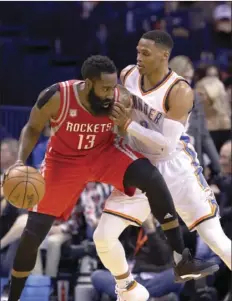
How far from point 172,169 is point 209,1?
5.99 m

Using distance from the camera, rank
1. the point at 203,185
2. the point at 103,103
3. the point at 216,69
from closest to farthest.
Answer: the point at 103,103 → the point at 203,185 → the point at 216,69

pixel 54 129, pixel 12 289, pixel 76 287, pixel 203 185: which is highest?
pixel 54 129

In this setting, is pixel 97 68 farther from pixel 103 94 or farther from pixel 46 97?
pixel 46 97

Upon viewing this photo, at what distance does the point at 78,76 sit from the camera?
11461 millimetres

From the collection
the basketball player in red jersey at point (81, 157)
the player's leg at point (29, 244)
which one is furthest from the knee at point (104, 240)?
the player's leg at point (29, 244)

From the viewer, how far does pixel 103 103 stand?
6758 millimetres

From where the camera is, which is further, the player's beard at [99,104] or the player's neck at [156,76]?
the player's neck at [156,76]

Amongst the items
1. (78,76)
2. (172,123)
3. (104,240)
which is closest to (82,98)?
→ (172,123)

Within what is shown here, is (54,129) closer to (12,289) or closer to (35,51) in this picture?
(12,289)

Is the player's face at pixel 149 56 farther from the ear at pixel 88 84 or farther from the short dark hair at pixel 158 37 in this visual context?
the ear at pixel 88 84

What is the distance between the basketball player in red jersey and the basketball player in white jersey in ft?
0.49

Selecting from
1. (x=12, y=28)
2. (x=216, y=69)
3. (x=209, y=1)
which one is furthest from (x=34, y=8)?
(x=216, y=69)

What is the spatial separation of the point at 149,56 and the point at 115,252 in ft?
4.66

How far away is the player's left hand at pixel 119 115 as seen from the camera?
22.1ft
